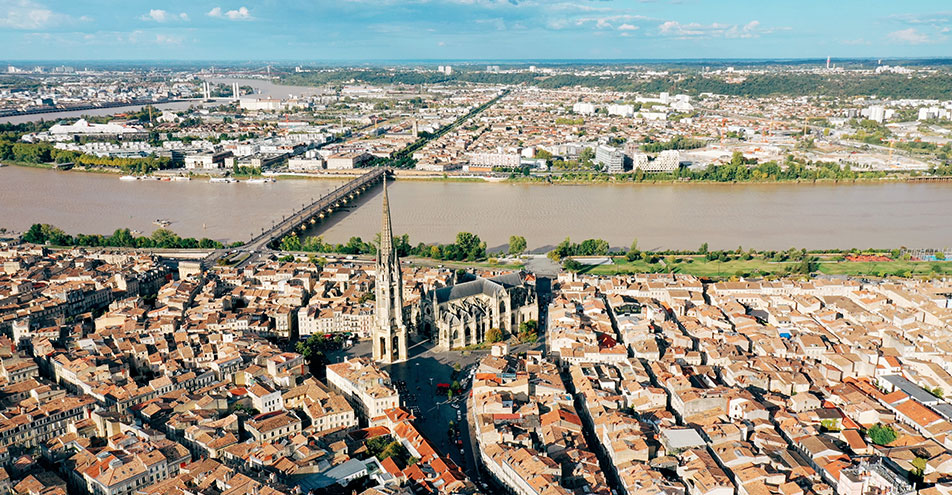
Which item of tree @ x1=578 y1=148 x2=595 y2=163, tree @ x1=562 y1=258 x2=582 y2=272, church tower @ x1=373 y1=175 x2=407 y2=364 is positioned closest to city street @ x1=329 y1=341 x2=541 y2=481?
church tower @ x1=373 y1=175 x2=407 y2=364

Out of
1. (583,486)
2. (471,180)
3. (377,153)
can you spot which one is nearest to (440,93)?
(377,153)

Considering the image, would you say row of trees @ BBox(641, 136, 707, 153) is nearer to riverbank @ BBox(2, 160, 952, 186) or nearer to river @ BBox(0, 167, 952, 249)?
riverbank @ BBox(2, 160, 952, 186)

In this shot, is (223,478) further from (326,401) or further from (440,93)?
(440,93)

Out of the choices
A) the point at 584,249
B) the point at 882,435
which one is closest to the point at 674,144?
the point at 584,249

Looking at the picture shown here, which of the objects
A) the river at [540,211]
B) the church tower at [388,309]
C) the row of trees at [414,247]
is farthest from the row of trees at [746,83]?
the church tower at [388,309]

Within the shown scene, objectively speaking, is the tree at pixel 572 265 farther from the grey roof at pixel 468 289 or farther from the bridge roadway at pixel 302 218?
the bridge roadway at pixel 302 218

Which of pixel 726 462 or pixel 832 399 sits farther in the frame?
pixel 832 399
